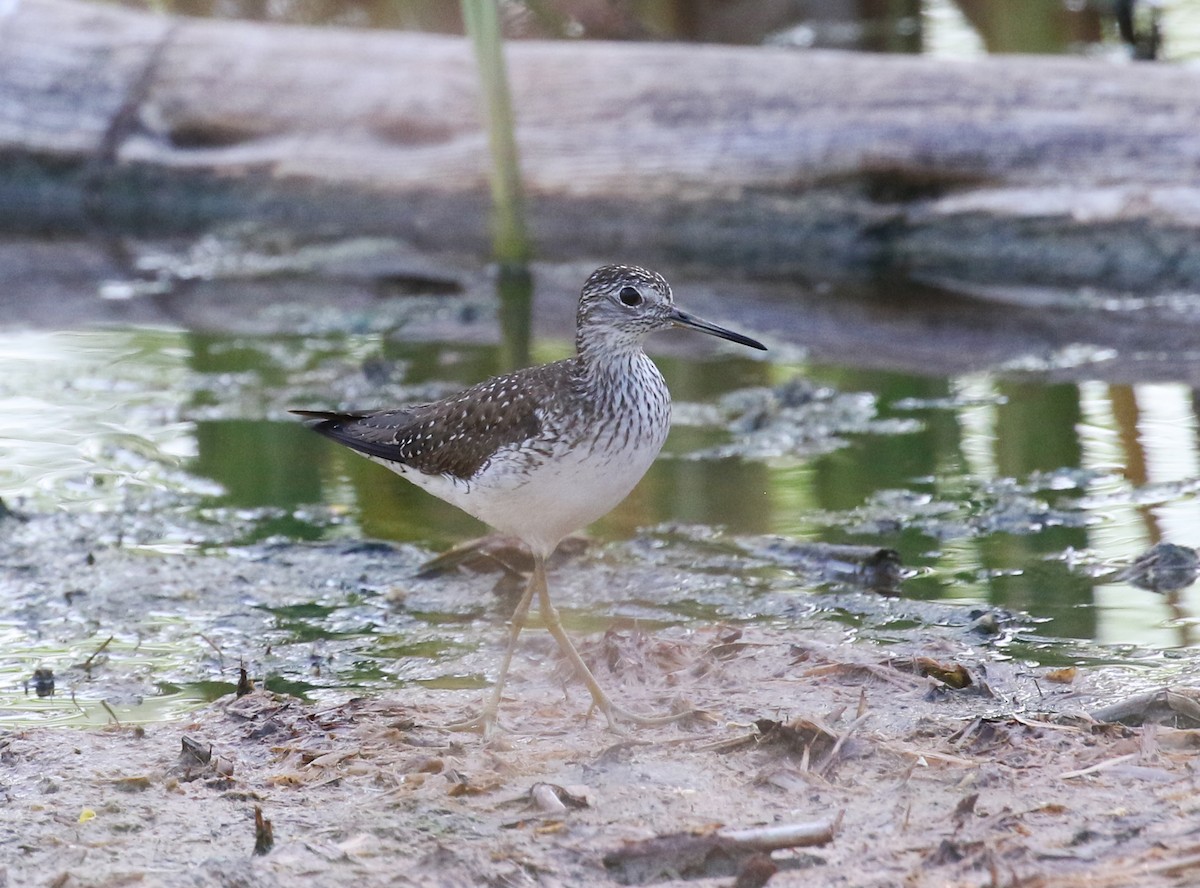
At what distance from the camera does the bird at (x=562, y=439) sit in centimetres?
477

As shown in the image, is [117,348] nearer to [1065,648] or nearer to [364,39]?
[364,39]

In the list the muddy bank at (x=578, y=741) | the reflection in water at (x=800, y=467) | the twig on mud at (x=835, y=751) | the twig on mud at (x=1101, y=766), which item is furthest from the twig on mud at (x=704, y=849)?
the reflection in water at (x=800, y=467)

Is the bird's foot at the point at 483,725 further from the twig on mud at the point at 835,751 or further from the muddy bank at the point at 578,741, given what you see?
the twig on mud at the point at 835,751

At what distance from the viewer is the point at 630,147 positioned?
410 inches

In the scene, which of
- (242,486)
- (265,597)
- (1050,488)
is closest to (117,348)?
(242,486)

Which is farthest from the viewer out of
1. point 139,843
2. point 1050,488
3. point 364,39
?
point 364,39

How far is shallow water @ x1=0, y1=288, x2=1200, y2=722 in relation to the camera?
5.45 meters

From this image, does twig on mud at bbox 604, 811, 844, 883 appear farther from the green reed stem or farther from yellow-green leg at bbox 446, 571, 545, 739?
the green reed stem

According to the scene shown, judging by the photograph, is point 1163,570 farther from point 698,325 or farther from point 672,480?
point 672,480

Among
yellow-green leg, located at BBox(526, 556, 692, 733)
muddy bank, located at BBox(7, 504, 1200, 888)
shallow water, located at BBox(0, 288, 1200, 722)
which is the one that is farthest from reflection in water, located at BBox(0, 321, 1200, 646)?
yellow-green leg, located at BBox(526, 556, 692, 733)

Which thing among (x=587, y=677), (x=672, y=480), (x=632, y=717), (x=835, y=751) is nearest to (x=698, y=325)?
(x=587, y=677)

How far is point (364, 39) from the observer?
1130 centimetres

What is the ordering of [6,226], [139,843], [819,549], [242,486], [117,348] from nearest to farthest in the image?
[139,843] → [819,549] → [242,486] → [117,348] → [6,226]

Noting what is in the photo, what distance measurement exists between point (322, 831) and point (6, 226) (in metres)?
9.67
